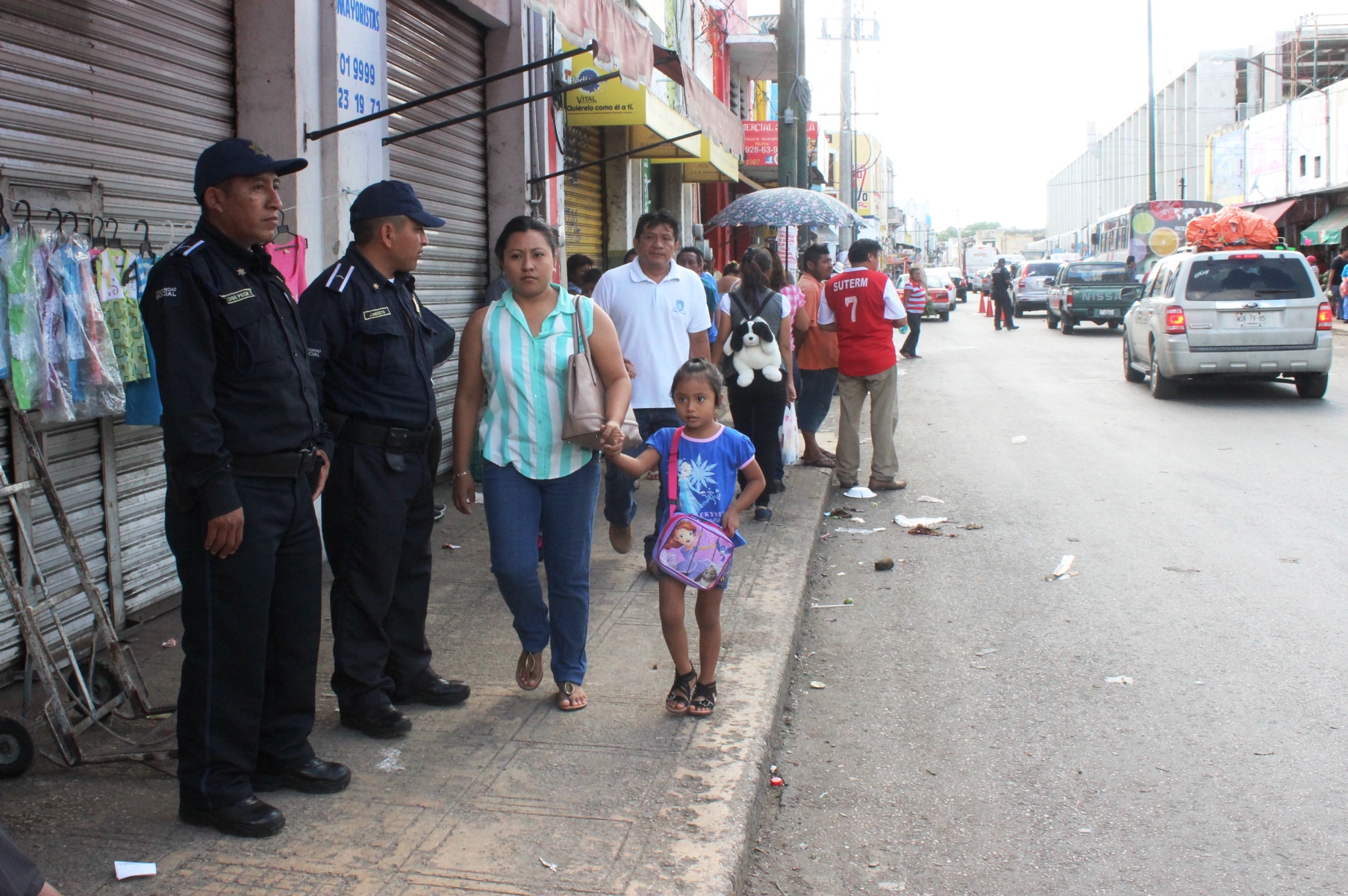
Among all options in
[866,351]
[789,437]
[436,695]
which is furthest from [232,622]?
[866,351]

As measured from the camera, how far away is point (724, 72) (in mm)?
24391

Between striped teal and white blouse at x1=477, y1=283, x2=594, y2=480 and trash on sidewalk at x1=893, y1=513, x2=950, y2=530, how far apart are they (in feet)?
14.7

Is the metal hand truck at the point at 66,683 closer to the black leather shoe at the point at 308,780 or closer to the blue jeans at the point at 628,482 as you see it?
the black leather shoe at the point at 308,780

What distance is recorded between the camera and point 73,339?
433 cm

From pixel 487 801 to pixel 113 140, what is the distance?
11.0ft

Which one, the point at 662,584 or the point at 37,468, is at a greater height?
the point at 37,468

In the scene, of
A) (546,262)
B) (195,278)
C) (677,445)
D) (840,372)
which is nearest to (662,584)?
(677,445)

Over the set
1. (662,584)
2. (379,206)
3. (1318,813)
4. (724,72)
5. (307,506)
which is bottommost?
(1318,813)

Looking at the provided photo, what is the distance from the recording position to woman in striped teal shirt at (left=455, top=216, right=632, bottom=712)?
14.2 feet

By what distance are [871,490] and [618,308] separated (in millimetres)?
3795

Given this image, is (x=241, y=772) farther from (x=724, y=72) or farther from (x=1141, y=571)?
Result: (x=724, y=72)

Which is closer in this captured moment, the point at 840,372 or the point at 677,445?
the point at 677,445

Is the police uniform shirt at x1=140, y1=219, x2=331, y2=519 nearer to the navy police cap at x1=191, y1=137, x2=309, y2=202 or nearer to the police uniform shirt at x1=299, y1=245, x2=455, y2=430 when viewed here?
the navy police cap at x1=191, y1=137, x2=309, y2=202

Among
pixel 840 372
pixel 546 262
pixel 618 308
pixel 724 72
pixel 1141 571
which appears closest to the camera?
pixel 546 262
